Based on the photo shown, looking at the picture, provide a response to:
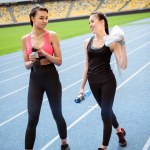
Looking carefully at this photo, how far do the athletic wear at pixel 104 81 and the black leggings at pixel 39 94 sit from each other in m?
0.48

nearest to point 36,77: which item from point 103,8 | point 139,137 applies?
point 139,137

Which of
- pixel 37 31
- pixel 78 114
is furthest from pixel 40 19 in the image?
pixel 78 114

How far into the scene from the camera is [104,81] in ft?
13.0

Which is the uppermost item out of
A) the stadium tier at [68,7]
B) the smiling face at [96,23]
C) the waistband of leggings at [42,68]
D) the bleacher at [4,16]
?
the smiling face at [96,23]

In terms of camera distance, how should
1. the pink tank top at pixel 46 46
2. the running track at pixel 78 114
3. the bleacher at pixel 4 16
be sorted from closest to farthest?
A: the pink tank top at pixel 46 46, the running track at pixel 78 114, the bleacher at pixel 4 16

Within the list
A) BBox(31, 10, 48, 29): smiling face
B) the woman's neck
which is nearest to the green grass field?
the woman's neck

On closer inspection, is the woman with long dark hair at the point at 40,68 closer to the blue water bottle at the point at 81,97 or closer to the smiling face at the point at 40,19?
the smiling face at the point at 40,19

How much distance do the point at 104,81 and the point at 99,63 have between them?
229 millimetres

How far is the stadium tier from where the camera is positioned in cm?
4675

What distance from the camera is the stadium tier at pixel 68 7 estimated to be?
46.8m

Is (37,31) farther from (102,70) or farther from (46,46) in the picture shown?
(102,70)

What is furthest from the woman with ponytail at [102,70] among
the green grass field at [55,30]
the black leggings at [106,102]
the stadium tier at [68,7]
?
the stadium tier at [68,7]

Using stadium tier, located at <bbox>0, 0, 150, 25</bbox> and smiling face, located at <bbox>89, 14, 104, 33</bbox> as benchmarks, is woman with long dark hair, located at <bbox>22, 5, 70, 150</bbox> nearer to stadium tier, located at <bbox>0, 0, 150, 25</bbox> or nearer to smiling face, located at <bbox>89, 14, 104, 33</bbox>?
smiling face, located at <bbox>89, 14, 104, 33</bbox>

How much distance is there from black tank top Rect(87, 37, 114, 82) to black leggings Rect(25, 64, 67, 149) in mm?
481
